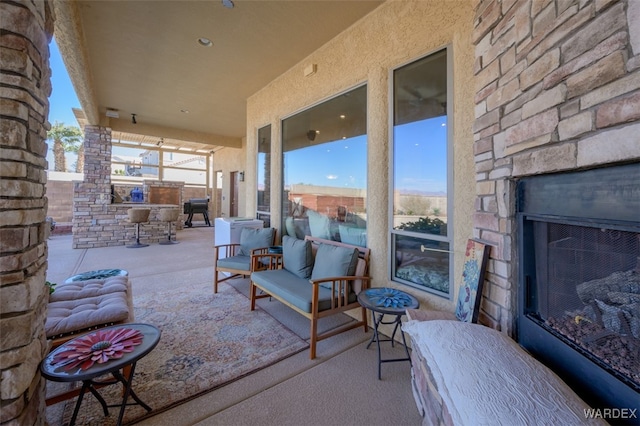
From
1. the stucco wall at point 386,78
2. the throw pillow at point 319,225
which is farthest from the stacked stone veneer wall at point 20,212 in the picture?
the throw pillow at point 319,225

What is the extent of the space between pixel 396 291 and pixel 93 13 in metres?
4.34

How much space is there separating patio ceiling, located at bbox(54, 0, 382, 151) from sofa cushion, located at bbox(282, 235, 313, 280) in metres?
2.54

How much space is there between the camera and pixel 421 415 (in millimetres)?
1609

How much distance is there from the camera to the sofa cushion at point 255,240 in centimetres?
389

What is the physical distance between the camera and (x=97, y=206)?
678 centimetres

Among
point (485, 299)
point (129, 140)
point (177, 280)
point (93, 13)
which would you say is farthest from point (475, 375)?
point (129, 140)

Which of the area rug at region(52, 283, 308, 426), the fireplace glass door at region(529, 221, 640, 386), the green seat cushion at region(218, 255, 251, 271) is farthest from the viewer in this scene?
the green seat cushion at region(218, 255, 251, 271)

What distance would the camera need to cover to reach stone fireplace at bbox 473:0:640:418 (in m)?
0.92

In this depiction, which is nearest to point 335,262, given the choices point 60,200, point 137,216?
point 137,216

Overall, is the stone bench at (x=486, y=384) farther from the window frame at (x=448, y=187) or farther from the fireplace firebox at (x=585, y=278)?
the window frame at (x=448, y=187)

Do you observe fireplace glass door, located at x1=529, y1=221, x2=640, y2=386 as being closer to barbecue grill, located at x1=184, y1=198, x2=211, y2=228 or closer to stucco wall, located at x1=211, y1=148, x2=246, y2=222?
stucco wall, located at x1=211, y1=148, x2=246, y2=222

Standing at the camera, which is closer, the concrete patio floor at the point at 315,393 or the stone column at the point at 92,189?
the concrete patio floor at the point at 315,393

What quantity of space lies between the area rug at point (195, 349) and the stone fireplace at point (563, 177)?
1.77 m

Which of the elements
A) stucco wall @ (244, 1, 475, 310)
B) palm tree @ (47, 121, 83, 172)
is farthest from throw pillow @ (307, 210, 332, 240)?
palm tree @ (47, 121, 83, 172)
